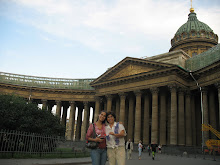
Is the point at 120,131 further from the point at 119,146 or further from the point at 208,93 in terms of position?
the point at 208,93

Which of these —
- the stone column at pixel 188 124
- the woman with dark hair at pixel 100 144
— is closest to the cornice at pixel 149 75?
the stone column at pixel 188 124

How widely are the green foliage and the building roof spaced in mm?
25095

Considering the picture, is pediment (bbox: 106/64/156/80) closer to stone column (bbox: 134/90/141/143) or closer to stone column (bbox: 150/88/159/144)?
stone column (bbox: 134/90/141/143)

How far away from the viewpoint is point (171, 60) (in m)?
41.5

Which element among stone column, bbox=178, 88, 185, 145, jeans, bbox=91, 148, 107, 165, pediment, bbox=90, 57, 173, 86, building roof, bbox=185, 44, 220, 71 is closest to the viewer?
jeans, bbox=91, 148, 107, 165

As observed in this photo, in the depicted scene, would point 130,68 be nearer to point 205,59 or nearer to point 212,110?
point 205,59

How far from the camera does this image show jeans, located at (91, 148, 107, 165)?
7102 mm

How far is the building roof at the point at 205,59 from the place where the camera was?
36.1 m

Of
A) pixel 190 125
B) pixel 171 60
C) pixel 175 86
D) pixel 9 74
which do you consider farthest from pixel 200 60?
pixel 9 74

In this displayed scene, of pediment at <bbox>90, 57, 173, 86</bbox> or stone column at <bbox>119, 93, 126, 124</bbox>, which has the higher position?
pediment at <bbox>90, 57, 173, 86</bbox>

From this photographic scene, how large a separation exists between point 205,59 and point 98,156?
116 ft

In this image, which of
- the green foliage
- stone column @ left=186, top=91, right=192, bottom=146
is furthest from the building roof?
the green foliage

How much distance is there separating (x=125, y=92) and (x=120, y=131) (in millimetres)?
33874

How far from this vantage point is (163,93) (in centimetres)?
3809
